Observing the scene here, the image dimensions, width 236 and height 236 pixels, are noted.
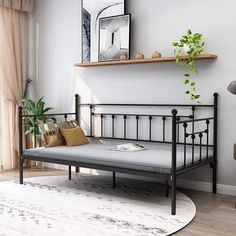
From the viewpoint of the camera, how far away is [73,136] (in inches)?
161

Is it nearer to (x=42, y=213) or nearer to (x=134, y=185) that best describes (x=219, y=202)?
(x=134, y=185)

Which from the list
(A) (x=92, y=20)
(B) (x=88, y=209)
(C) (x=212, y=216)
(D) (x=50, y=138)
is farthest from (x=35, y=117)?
(C) (x=212, y=216)

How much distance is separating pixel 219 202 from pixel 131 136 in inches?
50.7

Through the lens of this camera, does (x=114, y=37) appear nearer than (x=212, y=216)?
No

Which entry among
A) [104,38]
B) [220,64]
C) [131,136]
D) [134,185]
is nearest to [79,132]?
[131,136]

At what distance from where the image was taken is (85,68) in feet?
15.2

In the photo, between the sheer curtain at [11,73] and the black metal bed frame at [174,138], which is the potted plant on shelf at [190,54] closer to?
the black metal bed frame at [174,138]

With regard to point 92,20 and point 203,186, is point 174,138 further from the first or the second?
point 92,20

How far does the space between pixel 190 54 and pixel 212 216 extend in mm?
1535

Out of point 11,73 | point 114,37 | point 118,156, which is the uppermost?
point 114,37

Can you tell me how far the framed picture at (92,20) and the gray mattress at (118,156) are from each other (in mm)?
1166

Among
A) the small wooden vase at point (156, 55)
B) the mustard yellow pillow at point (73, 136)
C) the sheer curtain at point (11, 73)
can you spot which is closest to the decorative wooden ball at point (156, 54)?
the small wooden vase at point (156, 55)

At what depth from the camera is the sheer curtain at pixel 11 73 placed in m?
4.77

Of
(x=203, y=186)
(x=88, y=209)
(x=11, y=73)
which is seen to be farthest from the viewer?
(x=11, y=73)
